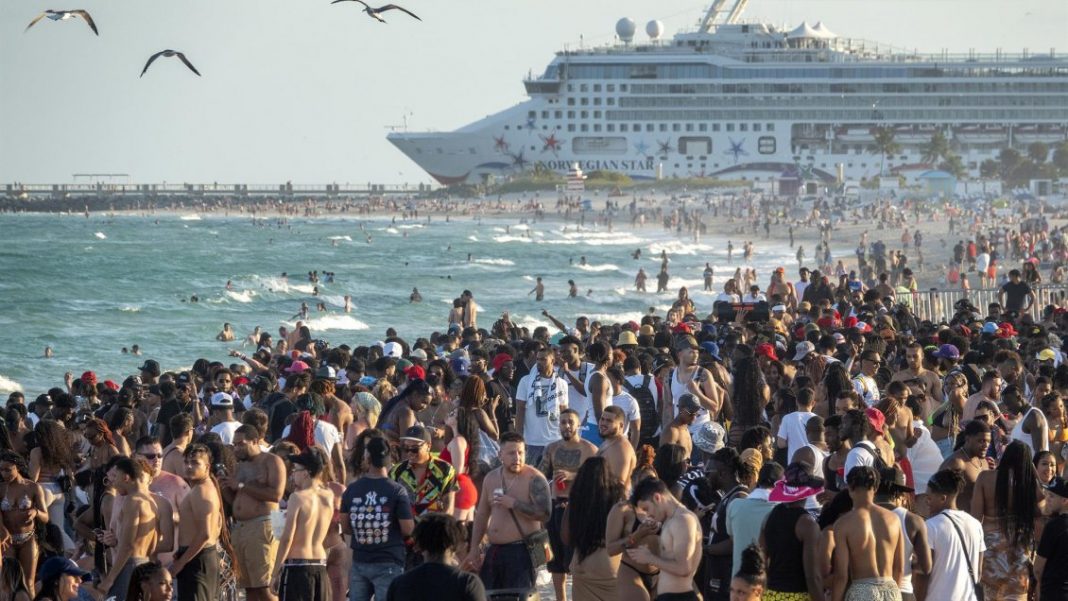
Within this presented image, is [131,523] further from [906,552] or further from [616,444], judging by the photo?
[906,552]

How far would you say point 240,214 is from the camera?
130500 millimetres

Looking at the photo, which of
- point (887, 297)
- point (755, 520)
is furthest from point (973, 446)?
point (887, 297)

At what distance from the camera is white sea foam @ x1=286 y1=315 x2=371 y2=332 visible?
44656 millimetres

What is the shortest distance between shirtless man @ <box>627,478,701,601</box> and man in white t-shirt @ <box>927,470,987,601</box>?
1.11m

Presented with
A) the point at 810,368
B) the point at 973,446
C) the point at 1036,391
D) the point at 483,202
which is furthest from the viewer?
the point at 483,202

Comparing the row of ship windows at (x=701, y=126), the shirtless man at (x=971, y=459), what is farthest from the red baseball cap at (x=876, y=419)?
the row of ship windows at (x=701, y=126)

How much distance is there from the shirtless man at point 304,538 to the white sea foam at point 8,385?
24121mm

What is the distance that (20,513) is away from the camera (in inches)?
318

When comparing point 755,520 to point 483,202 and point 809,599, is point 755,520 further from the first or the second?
point 483,202

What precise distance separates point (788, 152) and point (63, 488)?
121 meters

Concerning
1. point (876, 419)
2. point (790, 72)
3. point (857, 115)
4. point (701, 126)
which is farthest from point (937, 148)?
point (876, 419)

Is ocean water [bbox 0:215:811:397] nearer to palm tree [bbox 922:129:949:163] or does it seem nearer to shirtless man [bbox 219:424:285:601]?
shirtless man [bbox 219:424:285:601]

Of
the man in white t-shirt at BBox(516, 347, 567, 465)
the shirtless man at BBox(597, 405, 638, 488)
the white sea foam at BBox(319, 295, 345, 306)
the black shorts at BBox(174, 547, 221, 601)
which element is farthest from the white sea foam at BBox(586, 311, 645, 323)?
the black shorts at BBox(174, 547, 221, 601)

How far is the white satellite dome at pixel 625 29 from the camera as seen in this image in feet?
435
